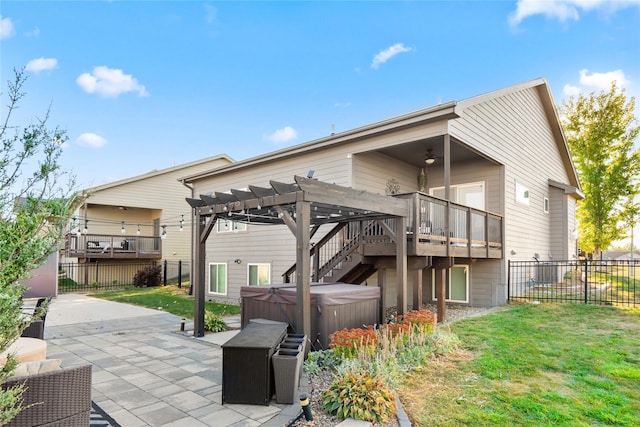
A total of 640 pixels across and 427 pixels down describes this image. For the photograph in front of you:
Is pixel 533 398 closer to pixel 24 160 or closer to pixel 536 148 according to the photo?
pixel 24 160

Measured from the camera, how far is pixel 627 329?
6.65m

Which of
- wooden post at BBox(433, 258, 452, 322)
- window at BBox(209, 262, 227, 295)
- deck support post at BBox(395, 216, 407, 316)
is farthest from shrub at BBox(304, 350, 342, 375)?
window at BBox(209, 262, 227, 295)

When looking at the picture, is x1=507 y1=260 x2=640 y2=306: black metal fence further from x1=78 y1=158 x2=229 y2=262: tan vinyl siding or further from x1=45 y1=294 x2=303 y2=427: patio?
x1=78 y1=158 x2=229 y2=262: tan vinyl siding

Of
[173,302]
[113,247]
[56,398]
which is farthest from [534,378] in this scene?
[113,247]

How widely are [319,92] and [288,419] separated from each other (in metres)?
17.7

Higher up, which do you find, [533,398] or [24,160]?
[24,160]

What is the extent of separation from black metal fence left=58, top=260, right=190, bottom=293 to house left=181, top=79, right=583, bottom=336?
6.87 metres

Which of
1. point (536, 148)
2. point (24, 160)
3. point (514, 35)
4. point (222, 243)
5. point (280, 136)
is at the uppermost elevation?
point (280, 136)

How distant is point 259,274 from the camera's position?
1225 cm

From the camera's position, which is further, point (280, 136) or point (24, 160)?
point (280, 136)

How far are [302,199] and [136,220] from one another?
18718 mm

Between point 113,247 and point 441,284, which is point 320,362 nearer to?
point 441,284

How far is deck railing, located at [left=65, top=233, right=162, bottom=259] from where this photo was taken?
58.8ft

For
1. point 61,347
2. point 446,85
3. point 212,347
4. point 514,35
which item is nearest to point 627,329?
point 212,347
